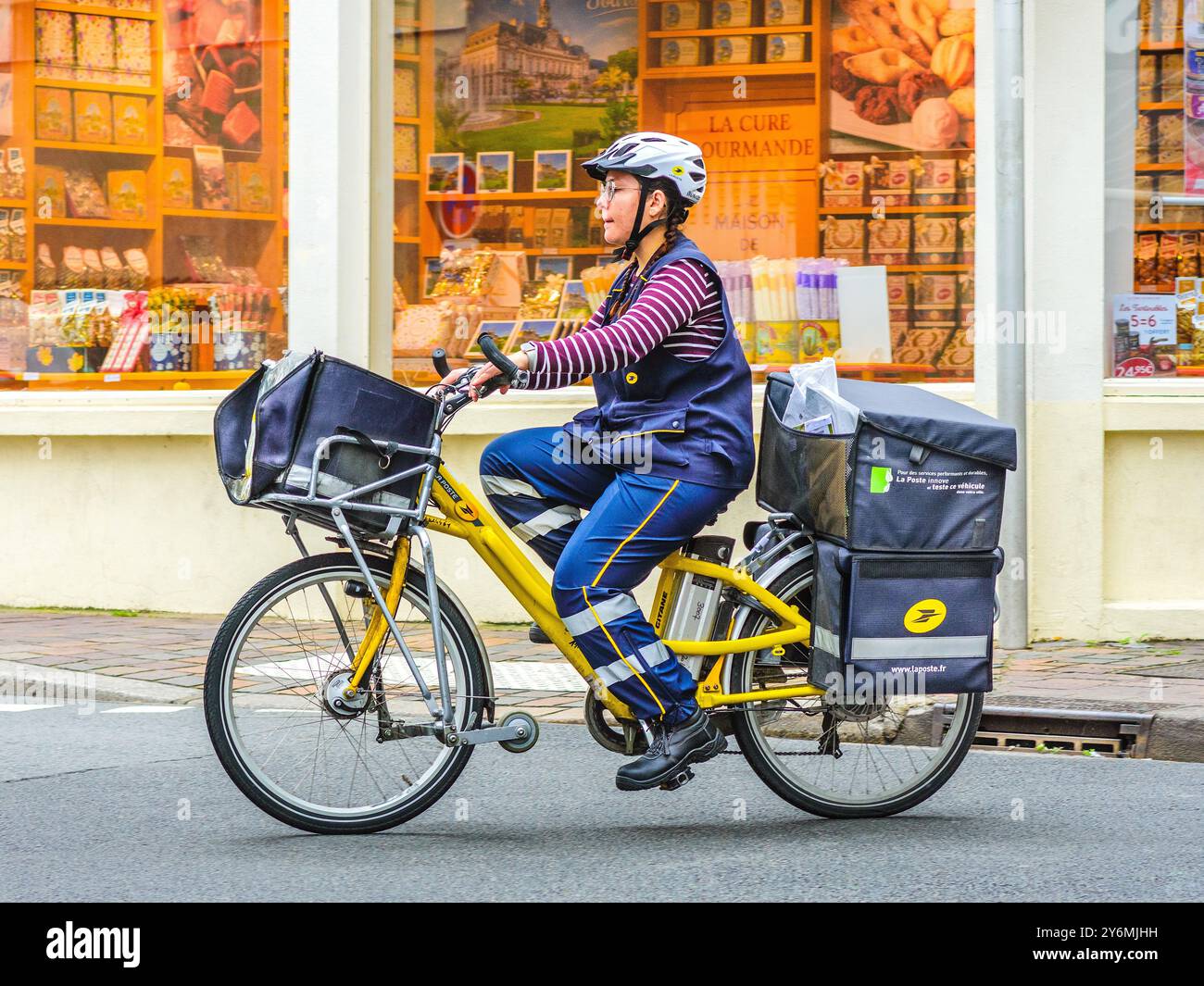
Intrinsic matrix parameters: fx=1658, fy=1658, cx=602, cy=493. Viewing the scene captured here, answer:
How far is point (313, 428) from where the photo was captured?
4418mm

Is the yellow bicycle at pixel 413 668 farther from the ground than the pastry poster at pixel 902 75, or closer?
closer

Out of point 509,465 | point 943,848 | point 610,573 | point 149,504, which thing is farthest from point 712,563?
point 149,504

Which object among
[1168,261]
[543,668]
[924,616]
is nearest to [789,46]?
[1168,261]

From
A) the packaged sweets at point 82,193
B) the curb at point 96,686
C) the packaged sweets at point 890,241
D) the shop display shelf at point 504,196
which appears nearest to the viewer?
the curb at point 96,686

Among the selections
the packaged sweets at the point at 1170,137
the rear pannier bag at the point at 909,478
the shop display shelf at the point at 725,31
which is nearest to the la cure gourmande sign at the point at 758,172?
the shop display shelf at the point at 725,31

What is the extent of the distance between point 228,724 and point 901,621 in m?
1.89

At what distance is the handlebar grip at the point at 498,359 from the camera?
14.0ft

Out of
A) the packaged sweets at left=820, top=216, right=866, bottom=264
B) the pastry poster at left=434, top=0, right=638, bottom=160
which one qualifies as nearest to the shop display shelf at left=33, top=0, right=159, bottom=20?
the pastry poster at left=434, top=0, right=638, bottom=160

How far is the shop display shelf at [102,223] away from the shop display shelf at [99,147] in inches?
16.5

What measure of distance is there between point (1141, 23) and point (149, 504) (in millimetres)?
6136

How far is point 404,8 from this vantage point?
964 cm

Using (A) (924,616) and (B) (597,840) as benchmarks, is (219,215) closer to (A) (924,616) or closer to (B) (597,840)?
(B) (597,840)

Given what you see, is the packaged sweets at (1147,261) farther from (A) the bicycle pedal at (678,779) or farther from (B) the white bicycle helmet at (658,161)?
(A) the bicycle pedal at (678,779)

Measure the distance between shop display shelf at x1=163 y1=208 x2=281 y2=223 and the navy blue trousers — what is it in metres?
5.61
